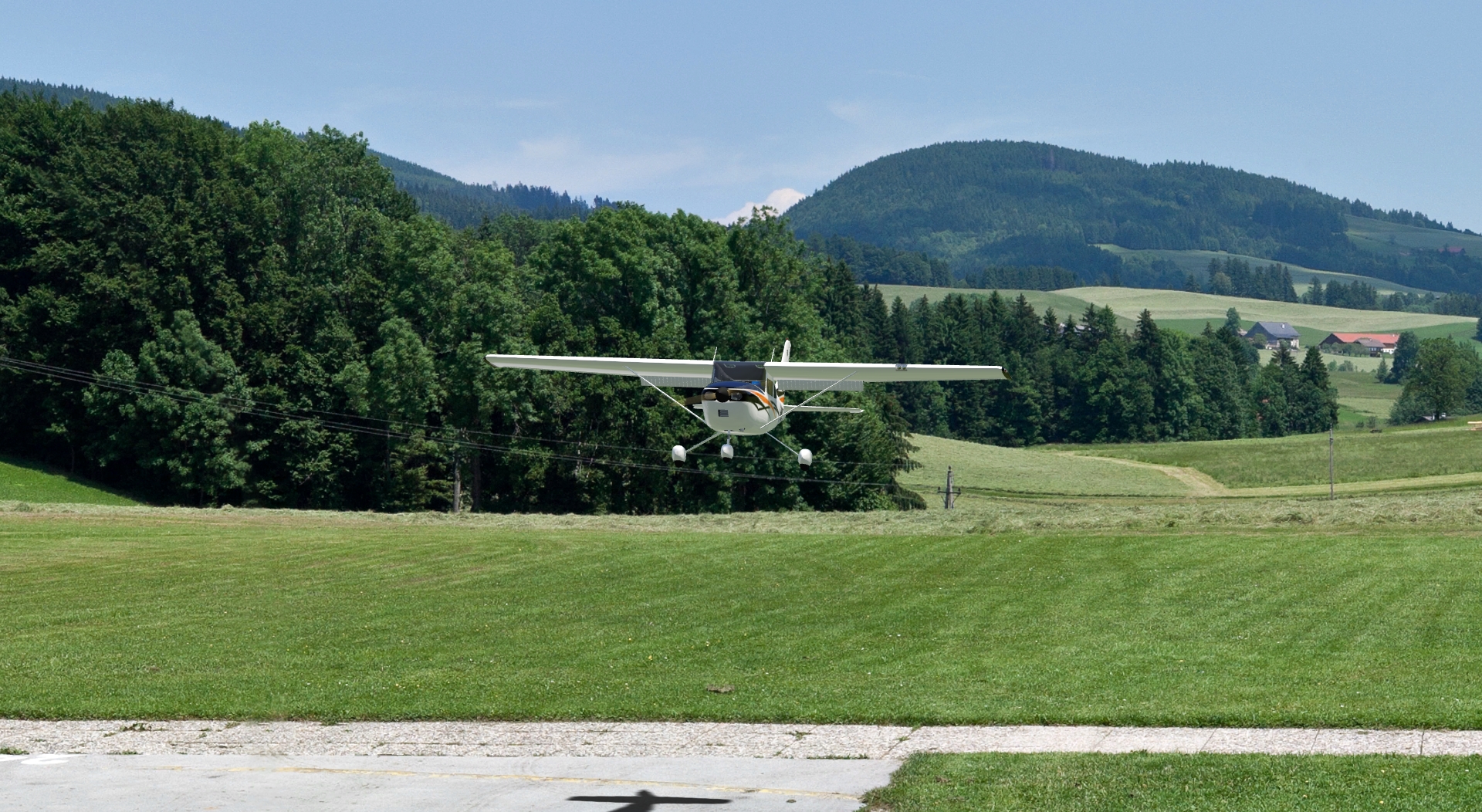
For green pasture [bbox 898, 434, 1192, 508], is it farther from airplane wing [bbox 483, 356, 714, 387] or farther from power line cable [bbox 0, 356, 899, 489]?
airplane wing [bbox 483, 356, 714, 387]

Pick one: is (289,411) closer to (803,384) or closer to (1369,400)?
(803,384)

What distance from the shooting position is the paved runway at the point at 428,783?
16.1 metres

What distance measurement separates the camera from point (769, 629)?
98.2ft

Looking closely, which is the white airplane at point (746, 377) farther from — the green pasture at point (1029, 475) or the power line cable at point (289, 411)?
the green pasture at point (1029, 475)

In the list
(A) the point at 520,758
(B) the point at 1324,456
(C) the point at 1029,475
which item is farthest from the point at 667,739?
(B) the point at 1324,456

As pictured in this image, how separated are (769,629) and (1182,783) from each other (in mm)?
14762

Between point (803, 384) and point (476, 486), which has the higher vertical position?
point (803, 384)

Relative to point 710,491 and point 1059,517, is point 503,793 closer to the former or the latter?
point 1059,517

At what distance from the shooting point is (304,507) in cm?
7638

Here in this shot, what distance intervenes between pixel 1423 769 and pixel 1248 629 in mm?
12395

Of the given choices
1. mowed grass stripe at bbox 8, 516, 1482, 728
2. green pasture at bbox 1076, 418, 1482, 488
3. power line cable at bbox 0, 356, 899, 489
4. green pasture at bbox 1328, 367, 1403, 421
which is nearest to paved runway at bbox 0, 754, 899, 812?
mowed grass stripe at bbox 8, 516, 1482, 728

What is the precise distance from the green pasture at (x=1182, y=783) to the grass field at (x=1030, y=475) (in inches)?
2721

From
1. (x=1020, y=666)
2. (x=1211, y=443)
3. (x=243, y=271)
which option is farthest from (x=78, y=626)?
(x=1211, y=443)

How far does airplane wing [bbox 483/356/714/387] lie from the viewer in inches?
1499
